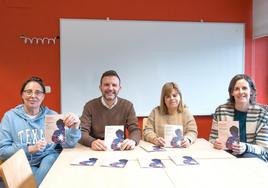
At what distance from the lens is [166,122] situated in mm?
2742

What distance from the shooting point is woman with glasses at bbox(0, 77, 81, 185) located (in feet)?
7.56

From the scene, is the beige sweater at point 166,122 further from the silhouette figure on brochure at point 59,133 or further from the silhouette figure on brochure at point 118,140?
the silhouette figure on brochure at point 59,133

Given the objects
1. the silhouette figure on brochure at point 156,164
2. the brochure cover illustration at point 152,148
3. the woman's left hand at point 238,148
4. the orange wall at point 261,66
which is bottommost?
the silhouette figure on brochure at point 156,164

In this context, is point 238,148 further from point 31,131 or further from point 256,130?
point 31,131

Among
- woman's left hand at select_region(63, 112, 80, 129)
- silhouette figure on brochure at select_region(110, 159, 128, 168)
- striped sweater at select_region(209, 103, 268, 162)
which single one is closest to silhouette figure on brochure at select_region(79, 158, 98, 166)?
silhouette figure on brochure at select_region(110, 159, 128, 168)

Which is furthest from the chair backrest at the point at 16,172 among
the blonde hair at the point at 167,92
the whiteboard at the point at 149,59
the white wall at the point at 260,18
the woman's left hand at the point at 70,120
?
the white wall at the point at 260,18

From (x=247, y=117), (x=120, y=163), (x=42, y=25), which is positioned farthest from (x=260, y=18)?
(x=120, y=163)

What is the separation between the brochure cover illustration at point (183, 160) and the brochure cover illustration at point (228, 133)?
1.25 feet

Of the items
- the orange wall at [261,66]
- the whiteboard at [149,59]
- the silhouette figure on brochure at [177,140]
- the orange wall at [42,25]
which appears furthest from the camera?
the orange wall at [261,66]

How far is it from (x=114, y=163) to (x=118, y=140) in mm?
383

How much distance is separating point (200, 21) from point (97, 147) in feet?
8.86

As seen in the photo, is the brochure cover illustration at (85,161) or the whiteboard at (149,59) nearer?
the brochure cover illustration at (85,161)

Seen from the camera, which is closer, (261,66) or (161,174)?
(161,174)

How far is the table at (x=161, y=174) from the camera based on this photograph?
5.26 feet
